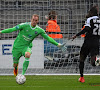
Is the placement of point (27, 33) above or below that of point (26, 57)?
above

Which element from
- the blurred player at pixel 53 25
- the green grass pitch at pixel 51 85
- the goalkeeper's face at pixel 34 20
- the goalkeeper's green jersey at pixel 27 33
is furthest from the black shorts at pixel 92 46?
the blurred player at pixel 53 25

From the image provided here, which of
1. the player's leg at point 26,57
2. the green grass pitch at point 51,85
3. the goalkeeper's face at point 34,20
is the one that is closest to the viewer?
the green grass pitch at point 51,85

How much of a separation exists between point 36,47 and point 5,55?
1.12 metres

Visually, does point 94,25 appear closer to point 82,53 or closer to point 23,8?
point 82,53

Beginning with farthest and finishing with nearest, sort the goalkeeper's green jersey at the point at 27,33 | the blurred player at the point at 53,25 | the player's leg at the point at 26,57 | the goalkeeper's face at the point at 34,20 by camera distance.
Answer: the blurred player at the point at 53,25
the goalkeeper's green jersey at the point at 27,33
the goalkeeper's face at the point at 34,20
the player's leg at the point at 26,57

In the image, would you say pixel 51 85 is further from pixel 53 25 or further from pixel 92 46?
pixel 53 25

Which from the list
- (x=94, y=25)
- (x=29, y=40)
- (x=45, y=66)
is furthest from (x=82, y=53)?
(x=45, y=66)

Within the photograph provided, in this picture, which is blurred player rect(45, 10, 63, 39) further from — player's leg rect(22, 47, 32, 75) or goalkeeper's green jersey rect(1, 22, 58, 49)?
player's leg rect(22, 47, 32, 75)

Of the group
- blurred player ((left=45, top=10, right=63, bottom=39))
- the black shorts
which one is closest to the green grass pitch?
the black shorts

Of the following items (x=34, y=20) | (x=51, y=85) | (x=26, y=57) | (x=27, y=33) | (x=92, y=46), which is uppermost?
(x=34, y=20)

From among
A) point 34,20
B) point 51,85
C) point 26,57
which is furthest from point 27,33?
point 51,85

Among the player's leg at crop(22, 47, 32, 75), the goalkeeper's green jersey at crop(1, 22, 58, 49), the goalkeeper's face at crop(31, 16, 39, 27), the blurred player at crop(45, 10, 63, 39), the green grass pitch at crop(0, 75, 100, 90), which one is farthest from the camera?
the blurred player at crop(45, 10, 63, 39)

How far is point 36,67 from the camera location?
1196 cm

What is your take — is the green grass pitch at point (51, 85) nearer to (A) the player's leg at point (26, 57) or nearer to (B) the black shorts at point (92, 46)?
(A) the player's leg at point (26, 57)
